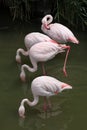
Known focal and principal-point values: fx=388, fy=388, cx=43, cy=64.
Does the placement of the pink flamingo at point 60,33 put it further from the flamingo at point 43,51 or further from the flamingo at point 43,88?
the flamingo at point 43,88

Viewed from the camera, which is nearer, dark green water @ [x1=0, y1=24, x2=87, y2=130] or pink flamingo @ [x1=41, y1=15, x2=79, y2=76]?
dark green water @ [x1=0, y1=24, x2=87, y2=130]

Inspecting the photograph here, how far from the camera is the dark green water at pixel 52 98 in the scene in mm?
3615

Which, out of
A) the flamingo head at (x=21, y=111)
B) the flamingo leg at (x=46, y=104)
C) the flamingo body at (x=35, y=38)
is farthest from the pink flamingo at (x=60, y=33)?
the flamingo head at (x=21, y=111)

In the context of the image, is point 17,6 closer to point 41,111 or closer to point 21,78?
point 21,78

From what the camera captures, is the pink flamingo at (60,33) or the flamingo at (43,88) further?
the pink flamingo at (60,33)

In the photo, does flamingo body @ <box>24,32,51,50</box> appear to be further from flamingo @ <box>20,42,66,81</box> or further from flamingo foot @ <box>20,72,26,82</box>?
flamingo foot @ <box>20,72,26,82</box>

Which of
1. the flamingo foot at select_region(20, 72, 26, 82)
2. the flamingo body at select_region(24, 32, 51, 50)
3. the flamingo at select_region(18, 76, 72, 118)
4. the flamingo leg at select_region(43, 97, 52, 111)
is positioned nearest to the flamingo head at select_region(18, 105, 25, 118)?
the flamingo at select_region(18, 76, 72, 118)

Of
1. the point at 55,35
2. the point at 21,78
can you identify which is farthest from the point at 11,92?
the point at 55,35

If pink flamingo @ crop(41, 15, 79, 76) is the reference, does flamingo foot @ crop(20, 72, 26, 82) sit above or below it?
below

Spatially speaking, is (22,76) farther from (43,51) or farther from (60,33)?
(60,33)

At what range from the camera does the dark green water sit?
11.9ft

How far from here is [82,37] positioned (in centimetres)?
547

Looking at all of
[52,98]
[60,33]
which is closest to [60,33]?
[60,33]

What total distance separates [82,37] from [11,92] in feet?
5.70
